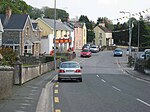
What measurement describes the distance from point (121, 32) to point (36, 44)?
70838 mm

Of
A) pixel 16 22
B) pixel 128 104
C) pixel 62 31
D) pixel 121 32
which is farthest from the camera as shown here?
pixel 121 32

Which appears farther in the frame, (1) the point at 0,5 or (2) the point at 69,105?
(1) the point at 0,5

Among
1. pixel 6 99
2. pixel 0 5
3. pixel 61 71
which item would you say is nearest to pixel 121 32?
pixel 0 5

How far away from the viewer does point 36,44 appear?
75.7m

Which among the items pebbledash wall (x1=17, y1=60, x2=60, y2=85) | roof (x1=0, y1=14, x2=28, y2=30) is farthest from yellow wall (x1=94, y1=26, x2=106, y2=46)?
pebbledash wall (x1=17, y1=60, x2=60, y2=85)

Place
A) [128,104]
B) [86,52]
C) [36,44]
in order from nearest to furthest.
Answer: [128,104] < [36,44] < [86,52]

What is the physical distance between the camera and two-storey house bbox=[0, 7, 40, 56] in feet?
218

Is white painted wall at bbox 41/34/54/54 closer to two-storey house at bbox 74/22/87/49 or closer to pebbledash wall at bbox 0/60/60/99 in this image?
two-storey house at bbox 74/22/87/49

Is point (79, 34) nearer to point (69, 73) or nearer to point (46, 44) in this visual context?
point (46, 44)

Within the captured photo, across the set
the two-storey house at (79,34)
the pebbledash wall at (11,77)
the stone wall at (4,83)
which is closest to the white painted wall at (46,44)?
the two-storey house at (79,34)

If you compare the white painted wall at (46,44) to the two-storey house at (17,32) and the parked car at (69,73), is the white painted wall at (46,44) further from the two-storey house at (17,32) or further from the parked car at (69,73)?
the parked car at (69,73)

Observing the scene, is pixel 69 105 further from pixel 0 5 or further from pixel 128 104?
pixel 0 5

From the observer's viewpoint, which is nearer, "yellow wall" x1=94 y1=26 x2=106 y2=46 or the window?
the window

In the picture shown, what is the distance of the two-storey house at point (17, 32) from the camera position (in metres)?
66.4
